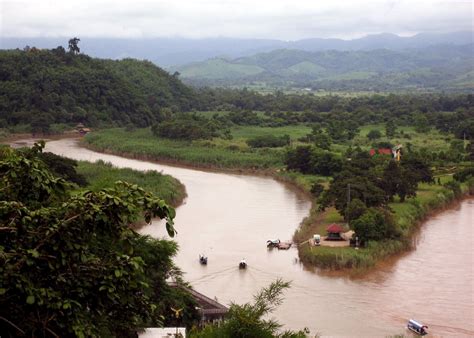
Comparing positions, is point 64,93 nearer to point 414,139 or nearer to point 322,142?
point 322,142

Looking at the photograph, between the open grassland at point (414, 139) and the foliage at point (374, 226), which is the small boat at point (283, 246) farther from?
the open grassland at point (414, 139)

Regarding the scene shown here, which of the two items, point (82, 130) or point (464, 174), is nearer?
point (464, 174)

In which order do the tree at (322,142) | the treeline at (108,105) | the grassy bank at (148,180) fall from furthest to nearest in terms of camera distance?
the treeline at (108,105)
the tree at (322,142)
the grassy bank at (148,180)

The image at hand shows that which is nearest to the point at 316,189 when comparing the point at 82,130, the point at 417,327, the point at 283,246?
→ the point at 283,246

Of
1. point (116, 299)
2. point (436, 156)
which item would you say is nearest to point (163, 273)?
point (116, 299)

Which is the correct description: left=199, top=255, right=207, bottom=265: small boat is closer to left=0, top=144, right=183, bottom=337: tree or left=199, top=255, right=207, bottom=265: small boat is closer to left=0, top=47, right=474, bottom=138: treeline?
left=0, top=144, right=183, bottom=337: tree

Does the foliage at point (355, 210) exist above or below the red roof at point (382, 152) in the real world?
above

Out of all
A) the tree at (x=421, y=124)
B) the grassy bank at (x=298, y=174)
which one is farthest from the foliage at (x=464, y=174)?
the tree at (x=421, y=124)
